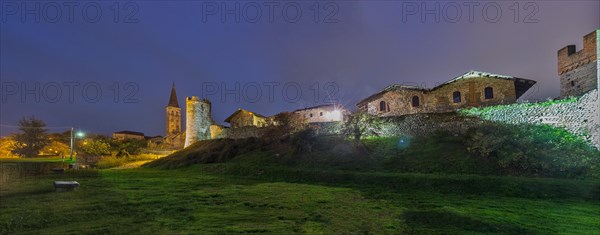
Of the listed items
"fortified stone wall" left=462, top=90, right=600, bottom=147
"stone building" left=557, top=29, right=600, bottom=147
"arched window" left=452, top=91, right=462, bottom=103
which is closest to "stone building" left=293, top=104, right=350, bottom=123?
"arched window" left=452, top=91, right=462, bottom=103

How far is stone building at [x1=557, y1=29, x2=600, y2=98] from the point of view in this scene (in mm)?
25609

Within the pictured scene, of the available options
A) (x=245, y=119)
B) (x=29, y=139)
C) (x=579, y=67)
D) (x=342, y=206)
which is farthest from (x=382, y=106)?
(x=29, y=139)

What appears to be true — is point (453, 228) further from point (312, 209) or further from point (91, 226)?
point (91, 226)

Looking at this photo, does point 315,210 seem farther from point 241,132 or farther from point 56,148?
point 56,148

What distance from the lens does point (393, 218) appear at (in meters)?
11.1

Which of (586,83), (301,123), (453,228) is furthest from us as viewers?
(301,123)

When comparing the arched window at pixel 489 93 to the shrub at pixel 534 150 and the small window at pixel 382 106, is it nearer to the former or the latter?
the shrub at pixel 534 150

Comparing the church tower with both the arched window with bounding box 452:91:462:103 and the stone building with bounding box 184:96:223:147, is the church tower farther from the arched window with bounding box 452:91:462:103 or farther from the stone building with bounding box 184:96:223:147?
the arched window with bounding box 452:91:462:103

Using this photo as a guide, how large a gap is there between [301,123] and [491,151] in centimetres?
2396

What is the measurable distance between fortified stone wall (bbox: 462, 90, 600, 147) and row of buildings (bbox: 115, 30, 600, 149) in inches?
63.3

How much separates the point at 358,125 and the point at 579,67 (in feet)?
65.8

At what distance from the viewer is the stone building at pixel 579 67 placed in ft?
84.0

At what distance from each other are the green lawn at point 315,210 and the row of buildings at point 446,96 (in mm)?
15217

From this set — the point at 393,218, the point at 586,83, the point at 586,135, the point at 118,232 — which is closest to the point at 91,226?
the point at 118,232
